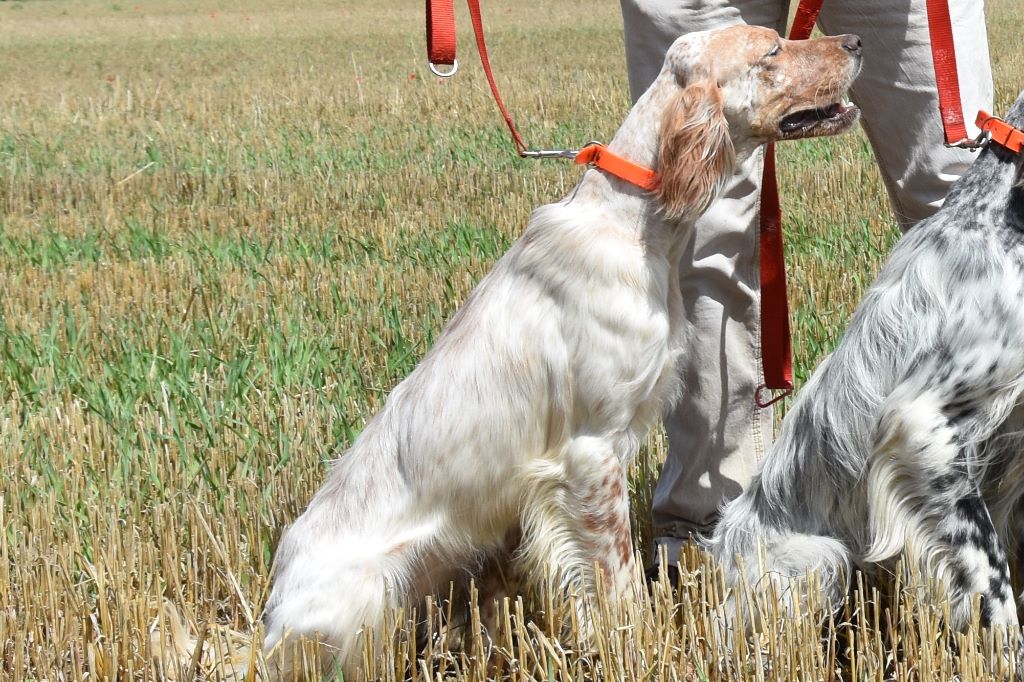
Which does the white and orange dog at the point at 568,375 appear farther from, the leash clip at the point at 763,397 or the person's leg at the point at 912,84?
the leash clip at the point at 763,397

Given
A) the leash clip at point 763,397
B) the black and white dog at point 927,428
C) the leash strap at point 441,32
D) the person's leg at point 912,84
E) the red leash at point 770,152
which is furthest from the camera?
the leash clip at point 763,397

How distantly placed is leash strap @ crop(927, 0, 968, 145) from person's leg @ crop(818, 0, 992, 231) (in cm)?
14

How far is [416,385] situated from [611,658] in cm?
88

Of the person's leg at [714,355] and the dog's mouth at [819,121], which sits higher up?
the dog's mouth at [819,121]

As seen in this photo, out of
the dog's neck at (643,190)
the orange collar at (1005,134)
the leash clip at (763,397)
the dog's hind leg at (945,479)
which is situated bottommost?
the leash clip at (763,397)

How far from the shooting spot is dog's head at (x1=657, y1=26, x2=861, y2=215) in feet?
9.16

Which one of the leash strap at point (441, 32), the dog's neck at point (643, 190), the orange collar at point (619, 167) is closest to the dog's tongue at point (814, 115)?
the dog's neck at point (643, 190)

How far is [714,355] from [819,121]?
33.4 inches

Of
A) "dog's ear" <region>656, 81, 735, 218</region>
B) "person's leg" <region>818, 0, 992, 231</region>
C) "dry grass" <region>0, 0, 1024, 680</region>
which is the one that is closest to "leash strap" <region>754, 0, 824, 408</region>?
"person's leg" <region>818, 0, 992, 231</region>

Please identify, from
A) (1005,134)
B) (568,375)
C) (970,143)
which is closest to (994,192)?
(1005,134)

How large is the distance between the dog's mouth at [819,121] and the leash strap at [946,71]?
228mm

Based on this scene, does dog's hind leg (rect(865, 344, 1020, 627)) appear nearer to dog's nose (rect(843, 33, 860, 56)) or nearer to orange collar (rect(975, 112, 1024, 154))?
orange collar (rect(975, 112, 1024, 154))

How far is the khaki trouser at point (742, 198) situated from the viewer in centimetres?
321

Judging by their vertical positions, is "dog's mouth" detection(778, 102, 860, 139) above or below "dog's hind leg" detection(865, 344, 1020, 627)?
above
